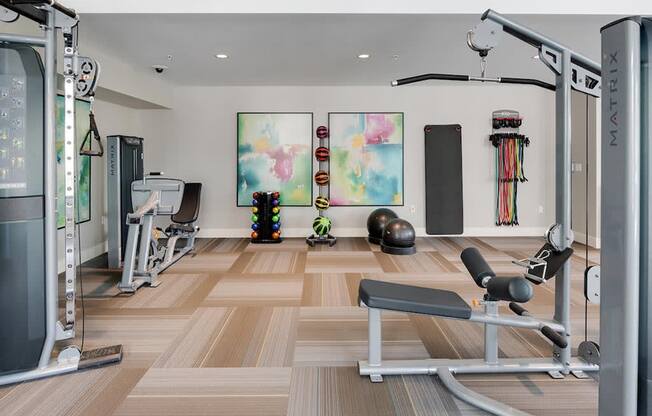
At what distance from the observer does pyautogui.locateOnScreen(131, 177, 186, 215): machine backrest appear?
421 centimetres

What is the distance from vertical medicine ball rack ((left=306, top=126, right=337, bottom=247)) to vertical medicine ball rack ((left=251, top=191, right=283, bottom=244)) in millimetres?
525

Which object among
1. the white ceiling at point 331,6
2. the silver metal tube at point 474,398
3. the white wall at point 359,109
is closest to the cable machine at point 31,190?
the white ceiling at point 331,6

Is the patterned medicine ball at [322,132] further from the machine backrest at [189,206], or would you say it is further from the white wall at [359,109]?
the machine backrest at [189,206]

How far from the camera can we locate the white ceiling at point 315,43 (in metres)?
3.68

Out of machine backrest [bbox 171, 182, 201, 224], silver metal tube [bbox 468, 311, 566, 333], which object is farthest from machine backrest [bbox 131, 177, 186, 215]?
silver metal tube [bbox 468, 311, 566, 333]

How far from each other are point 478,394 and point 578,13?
298cm

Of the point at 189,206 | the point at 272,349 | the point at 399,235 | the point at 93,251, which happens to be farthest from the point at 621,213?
the point at 189,206

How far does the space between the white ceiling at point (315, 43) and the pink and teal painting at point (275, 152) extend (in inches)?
31.0

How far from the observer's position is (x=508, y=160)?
689 cm

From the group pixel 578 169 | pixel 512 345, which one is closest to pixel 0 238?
pixel 512 345

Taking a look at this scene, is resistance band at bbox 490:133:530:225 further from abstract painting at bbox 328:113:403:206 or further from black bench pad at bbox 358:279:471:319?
black bench pad at bbox 358:279:471:319

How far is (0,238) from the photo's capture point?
7.25 feet

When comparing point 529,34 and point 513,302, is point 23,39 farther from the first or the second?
point 513,302

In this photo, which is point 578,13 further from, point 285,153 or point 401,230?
point 285,153
